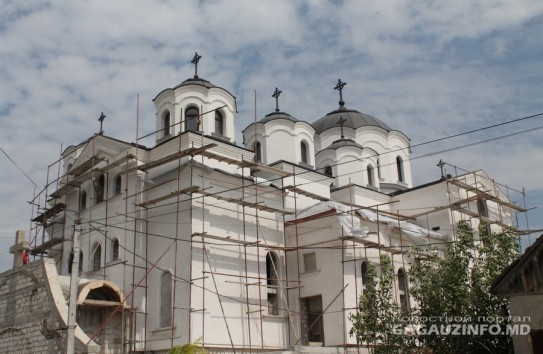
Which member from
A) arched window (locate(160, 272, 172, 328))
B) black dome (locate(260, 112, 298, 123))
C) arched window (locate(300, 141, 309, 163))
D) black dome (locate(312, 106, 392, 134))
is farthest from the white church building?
black dome (locate(312, 106, 392, 134))

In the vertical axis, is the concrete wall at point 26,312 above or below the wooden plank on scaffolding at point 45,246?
below

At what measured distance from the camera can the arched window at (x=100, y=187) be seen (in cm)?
2065

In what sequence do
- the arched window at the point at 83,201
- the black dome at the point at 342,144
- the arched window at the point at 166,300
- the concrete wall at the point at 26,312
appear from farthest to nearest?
1. the black dome at the point at 342,144
2. the arched window at the point at 83,201
3. the arched window at the point at 166,300
4. the concrete wall at the point at 26,312

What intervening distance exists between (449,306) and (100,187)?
12663 millimetres

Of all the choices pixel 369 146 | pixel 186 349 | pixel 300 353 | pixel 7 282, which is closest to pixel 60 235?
pixel 7 282

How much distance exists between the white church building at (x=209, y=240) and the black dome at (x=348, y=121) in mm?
5348

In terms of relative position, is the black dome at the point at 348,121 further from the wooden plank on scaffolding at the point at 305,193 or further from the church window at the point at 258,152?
the wooden plank on scaffolding at the point at 305,193

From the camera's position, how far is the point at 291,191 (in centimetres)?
2094

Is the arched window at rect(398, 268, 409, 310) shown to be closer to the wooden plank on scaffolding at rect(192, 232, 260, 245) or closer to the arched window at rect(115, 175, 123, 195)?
the wooden plank on scaffolding at rect(192, 232, 260, 245)

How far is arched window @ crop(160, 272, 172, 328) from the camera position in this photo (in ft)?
57.4

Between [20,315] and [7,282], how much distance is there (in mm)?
1258

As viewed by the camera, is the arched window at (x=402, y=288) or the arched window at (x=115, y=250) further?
the arched window at (x=402, y=288)

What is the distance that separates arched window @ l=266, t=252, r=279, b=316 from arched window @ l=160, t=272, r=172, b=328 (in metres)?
3.10

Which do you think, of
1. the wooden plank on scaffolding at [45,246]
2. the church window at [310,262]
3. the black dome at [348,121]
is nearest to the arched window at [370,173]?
the black dome at [348,121]
